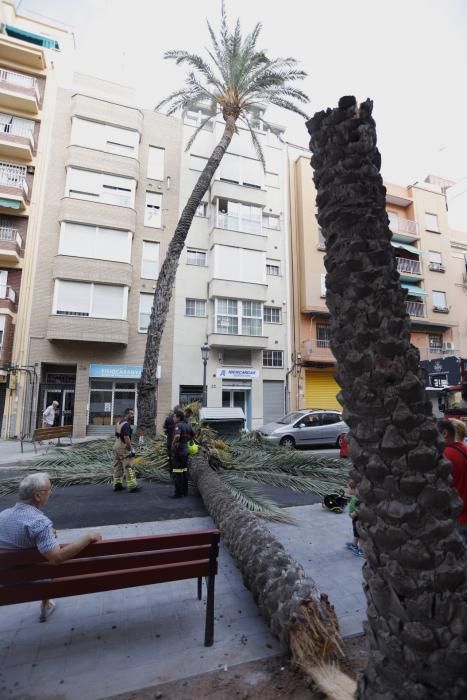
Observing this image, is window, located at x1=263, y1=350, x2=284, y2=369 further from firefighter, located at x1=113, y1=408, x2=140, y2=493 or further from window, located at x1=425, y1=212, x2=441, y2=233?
window, located at x1=425, y1=212, x2=441, y2=233

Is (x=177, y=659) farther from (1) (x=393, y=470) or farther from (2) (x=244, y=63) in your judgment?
(2) (x=244, y=63)

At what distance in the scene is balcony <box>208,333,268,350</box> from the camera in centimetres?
2098

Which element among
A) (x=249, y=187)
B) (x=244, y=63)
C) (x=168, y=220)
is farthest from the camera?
(x=249, y=187)

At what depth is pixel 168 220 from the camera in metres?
22.3

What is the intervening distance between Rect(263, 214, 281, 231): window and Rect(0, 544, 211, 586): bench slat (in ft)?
80.3

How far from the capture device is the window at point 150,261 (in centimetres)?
2131

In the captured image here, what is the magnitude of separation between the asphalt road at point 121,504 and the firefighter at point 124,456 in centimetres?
18

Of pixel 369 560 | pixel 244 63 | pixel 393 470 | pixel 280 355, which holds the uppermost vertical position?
pixel 244 63

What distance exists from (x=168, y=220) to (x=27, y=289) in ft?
29.6

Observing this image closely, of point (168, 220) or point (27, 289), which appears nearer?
point (27, 289)

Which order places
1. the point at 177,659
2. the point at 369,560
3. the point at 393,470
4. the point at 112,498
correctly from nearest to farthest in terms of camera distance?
the point at 393,470 → the point at 369,560 → the point at 177,659 → the point at 112,498

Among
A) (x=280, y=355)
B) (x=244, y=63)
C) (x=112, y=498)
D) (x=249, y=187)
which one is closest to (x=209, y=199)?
(x=249, y=187)

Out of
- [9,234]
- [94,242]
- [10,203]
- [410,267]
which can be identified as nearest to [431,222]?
[410,267]

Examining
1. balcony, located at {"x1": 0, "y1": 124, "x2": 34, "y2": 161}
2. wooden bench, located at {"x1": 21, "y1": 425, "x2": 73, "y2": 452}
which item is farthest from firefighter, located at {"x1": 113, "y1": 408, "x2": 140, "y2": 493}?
balcony, located at {"x1": 0, "y1": 124, "x2": 34, "y2": 161}
